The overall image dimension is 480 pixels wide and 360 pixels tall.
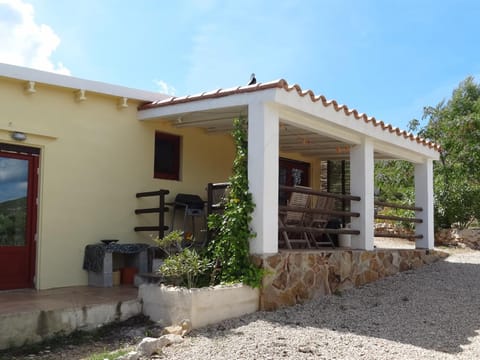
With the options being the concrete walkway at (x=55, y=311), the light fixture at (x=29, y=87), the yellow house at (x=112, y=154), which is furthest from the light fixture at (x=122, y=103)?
Answer: the concrete walkway at (x=55, y=311)

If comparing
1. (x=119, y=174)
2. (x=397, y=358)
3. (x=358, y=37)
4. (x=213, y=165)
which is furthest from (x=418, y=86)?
(x=397, y=358)

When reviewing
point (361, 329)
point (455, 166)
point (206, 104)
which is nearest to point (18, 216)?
point (206, 104)

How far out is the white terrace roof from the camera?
702 centimetres

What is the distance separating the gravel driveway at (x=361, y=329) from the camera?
5188 millimetres

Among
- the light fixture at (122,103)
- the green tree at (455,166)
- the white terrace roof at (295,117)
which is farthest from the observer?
the green tree at (455,166)

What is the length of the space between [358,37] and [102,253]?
1029 cm

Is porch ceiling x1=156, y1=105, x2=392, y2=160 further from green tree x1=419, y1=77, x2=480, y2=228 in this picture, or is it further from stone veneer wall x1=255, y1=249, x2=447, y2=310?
green tree x1=419, y1=77, x2=480, y2=228

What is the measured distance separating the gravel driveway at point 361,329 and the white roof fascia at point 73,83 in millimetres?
4108

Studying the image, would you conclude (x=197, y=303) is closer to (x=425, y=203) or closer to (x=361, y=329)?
(x=361, y=329)

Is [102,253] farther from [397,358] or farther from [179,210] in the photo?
[397,358]

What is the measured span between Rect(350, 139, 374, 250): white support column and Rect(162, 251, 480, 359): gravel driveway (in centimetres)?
90

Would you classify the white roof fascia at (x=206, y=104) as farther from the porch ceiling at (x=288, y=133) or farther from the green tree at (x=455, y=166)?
the green tree at (x=455, y=166)

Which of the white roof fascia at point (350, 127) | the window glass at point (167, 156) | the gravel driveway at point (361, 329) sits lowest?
the gravel driveway at point (361, 329)

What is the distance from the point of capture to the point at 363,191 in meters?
9.17
